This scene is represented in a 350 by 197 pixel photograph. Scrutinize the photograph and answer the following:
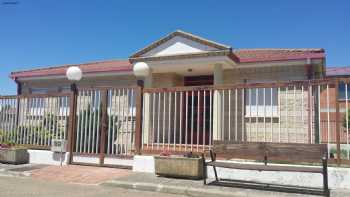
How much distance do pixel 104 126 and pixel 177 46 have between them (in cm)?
408

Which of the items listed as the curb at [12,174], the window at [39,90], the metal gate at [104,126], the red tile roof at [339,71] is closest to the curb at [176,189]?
the metal gate at [104,126]

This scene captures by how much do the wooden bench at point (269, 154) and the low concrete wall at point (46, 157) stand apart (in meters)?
4.39

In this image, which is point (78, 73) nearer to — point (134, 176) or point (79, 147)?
point (79, 147)

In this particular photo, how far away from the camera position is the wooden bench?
5616 mm

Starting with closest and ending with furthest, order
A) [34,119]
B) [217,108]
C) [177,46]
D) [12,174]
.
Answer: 1. [12,174]
2. [217,108]
3. [34,119]
4. [177,46]

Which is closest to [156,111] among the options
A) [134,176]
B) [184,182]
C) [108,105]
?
[108,105]

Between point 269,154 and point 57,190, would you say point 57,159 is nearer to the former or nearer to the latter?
point 57,190

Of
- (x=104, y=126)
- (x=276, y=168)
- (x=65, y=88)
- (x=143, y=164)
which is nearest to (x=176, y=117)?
(x=143, y=164)

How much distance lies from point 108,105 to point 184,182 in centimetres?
327

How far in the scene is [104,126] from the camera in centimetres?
842

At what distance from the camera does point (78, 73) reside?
887 cm

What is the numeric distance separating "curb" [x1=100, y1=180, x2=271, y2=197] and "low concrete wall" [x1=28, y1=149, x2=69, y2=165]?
2.60 metres

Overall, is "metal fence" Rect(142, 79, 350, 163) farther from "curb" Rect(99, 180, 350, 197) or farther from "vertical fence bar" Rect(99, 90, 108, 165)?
"curb" Rect(99, 180, 350, 197)

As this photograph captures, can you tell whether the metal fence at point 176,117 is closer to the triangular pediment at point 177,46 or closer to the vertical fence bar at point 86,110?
the vertical fence bar at point 86,110
